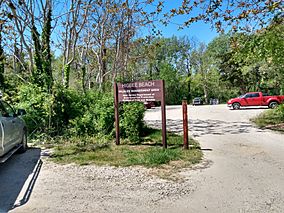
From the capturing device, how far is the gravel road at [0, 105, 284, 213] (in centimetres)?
359

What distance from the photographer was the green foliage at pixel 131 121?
27.3 ft

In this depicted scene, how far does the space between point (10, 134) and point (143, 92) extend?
11.8 feet

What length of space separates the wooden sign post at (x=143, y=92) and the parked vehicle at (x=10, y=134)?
2.71 meters

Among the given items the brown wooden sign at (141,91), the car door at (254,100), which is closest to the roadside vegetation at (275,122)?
the brown wooden sign at (141,91)

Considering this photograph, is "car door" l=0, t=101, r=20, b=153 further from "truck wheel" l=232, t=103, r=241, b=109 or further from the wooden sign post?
"truck wheel" l=232, t=103, r=241, b=109

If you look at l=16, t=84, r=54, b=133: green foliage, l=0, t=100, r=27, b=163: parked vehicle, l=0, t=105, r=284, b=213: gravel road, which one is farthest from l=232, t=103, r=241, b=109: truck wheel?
l=0, t=100, r=27, b=163: parked vehicle

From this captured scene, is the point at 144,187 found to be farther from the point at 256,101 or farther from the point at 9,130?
the point at 256,101

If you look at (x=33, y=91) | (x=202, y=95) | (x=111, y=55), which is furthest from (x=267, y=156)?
(x=202, y=95)

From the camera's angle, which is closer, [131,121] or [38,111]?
[131,121]

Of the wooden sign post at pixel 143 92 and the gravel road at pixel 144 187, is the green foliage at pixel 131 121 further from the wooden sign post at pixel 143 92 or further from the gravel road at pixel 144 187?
the gravel road at pixel 144 187

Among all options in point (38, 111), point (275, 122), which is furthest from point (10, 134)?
point (275, 122)

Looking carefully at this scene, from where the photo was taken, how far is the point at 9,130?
5590mm

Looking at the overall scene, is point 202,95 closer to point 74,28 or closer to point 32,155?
point 74,28

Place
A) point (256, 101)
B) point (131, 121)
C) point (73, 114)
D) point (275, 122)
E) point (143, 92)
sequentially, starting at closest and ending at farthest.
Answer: point (143, 92), point (131, 121), point (73, 114), point (275, 122), point (256, 101)
